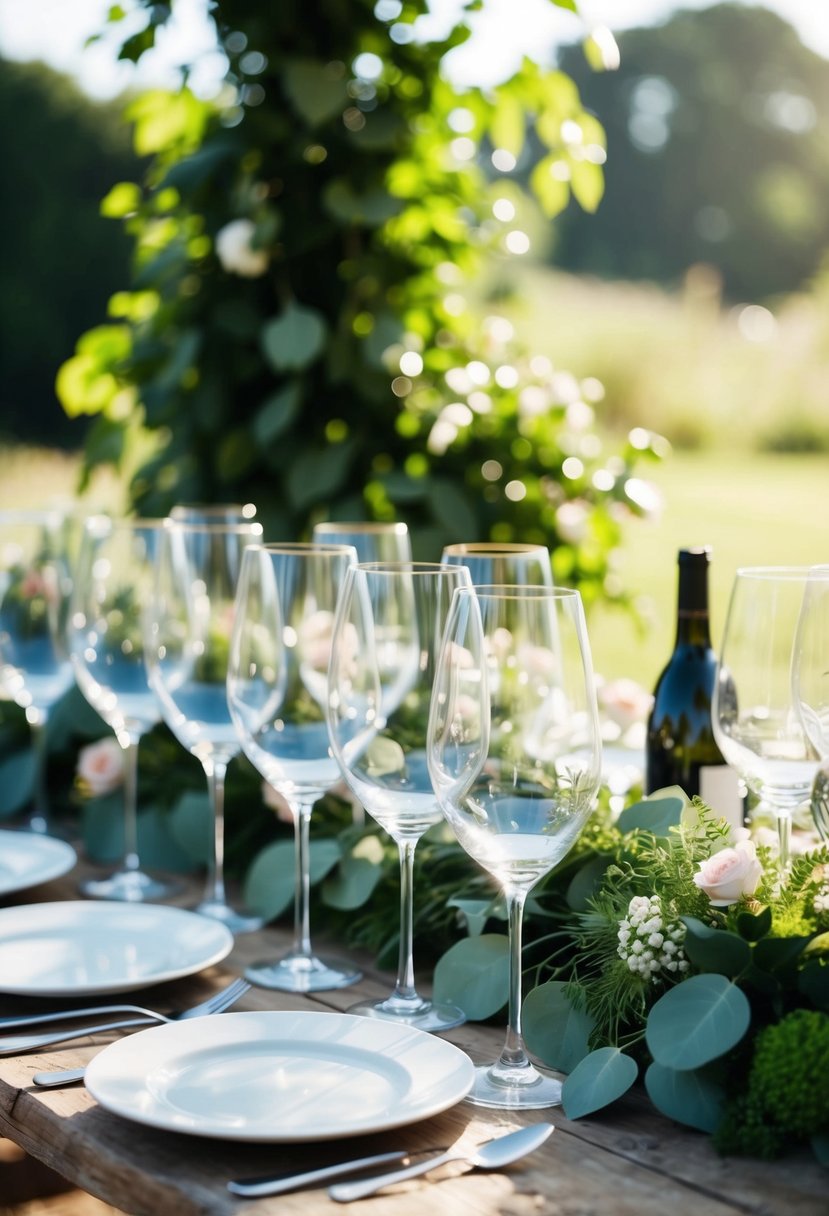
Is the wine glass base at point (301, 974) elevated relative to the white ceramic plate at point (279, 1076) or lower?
lower

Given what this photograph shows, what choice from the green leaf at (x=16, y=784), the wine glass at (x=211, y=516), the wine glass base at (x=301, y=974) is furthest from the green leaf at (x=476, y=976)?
the green leaf at (x=16, y=784)

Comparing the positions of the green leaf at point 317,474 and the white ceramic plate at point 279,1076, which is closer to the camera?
the white ceramic plate at point 279,1076

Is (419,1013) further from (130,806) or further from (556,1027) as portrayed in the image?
(130,806)

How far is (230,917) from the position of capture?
4.14ft

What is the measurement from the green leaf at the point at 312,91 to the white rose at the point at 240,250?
0.55ft

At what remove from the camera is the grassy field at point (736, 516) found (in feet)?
15.1

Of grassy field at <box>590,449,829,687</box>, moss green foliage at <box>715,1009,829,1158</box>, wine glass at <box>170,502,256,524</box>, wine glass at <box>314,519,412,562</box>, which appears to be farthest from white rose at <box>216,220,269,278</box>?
grassy field at <box>590,449,829,687</box>

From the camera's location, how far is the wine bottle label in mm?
1191

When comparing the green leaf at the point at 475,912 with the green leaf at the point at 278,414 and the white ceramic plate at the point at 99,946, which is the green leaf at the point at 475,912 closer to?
the white ceramic plate at the point at 99,946

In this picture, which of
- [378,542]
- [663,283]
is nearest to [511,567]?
[378,542]

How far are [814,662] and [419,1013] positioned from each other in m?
0.37

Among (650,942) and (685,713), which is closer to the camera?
(650,942)

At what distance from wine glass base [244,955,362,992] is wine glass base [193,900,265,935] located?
0.10 m

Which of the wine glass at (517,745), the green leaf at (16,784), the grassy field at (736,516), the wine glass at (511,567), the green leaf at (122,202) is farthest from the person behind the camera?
the grassy field at (736,516)
